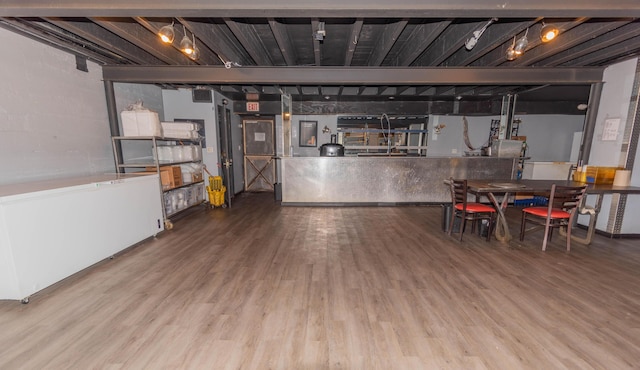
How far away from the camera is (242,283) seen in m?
2.49

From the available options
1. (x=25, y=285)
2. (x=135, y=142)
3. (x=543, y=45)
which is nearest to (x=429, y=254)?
(x=543, y=45)

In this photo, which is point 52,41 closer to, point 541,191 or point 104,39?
point 104,39

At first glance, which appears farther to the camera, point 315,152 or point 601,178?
point 315,152

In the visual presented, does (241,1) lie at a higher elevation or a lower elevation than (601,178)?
higher

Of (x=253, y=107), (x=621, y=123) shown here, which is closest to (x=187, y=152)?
(x=253, y=107)

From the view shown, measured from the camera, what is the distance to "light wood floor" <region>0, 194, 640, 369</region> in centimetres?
164

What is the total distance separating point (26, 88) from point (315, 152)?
583 cm

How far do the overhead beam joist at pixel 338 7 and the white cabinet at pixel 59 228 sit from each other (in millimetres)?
1546

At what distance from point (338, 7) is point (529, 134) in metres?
8.15

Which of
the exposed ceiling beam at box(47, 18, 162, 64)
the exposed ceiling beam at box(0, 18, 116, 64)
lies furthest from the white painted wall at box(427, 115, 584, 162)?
the exposed ceiling beam at box(0, 18, 116, 64)

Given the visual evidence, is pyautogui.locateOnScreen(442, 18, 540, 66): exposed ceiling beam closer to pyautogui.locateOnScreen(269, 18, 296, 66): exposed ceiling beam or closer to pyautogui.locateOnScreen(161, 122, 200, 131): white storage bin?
pyautogui.locateOnScreen(269, 18, 296, 66): exposed ceiling beam

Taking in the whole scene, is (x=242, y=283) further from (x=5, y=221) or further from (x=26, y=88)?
(x=26, y=88)

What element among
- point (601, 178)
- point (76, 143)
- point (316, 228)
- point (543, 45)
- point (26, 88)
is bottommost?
point (316, 228)

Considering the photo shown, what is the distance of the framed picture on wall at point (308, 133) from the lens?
757 centimetres
